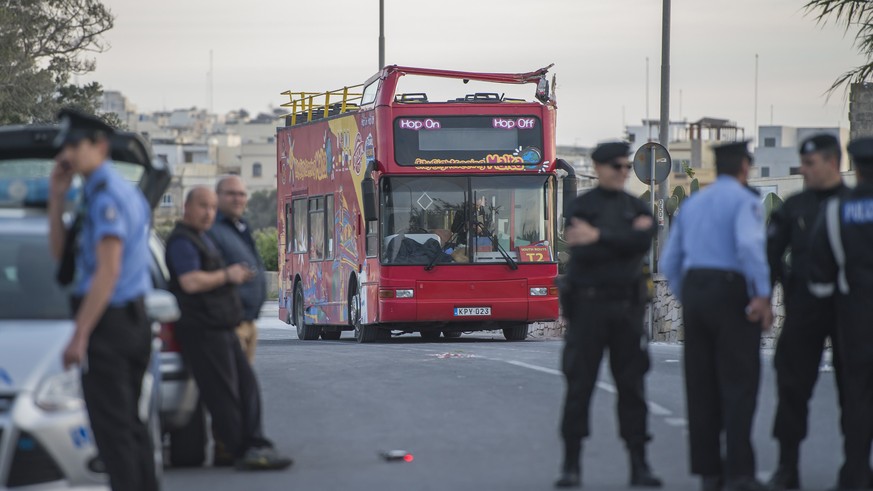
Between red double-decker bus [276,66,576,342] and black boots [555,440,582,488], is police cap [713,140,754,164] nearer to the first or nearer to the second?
black boots [555,440,582,488]

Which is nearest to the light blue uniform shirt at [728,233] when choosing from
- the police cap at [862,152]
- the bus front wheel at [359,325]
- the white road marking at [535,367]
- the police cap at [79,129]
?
the police cap at [862,152]

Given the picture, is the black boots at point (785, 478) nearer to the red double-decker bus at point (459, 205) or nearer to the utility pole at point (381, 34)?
the red double-decker bus at point (459, 205)

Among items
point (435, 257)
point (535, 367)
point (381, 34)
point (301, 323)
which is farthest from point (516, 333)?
point (381, 34)

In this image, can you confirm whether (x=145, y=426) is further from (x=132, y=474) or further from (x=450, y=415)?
A: (x=450, y=415)

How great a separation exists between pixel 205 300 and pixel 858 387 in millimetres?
3606

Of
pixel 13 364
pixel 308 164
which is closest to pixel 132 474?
pixel 13 364

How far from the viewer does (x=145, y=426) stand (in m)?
7.71

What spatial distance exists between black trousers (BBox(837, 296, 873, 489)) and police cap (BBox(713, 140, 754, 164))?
879mm

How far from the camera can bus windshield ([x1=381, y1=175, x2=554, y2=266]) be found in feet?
77.8

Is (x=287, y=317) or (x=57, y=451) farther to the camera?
(x=287, y=317)

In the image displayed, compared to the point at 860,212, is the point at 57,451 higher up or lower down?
lower down

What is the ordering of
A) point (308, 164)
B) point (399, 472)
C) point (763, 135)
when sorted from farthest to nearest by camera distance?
point (763, 135) < point (308, 164) < point (399, 472)

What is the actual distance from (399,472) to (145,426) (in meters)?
2.19

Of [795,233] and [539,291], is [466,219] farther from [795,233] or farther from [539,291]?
[795,233]
